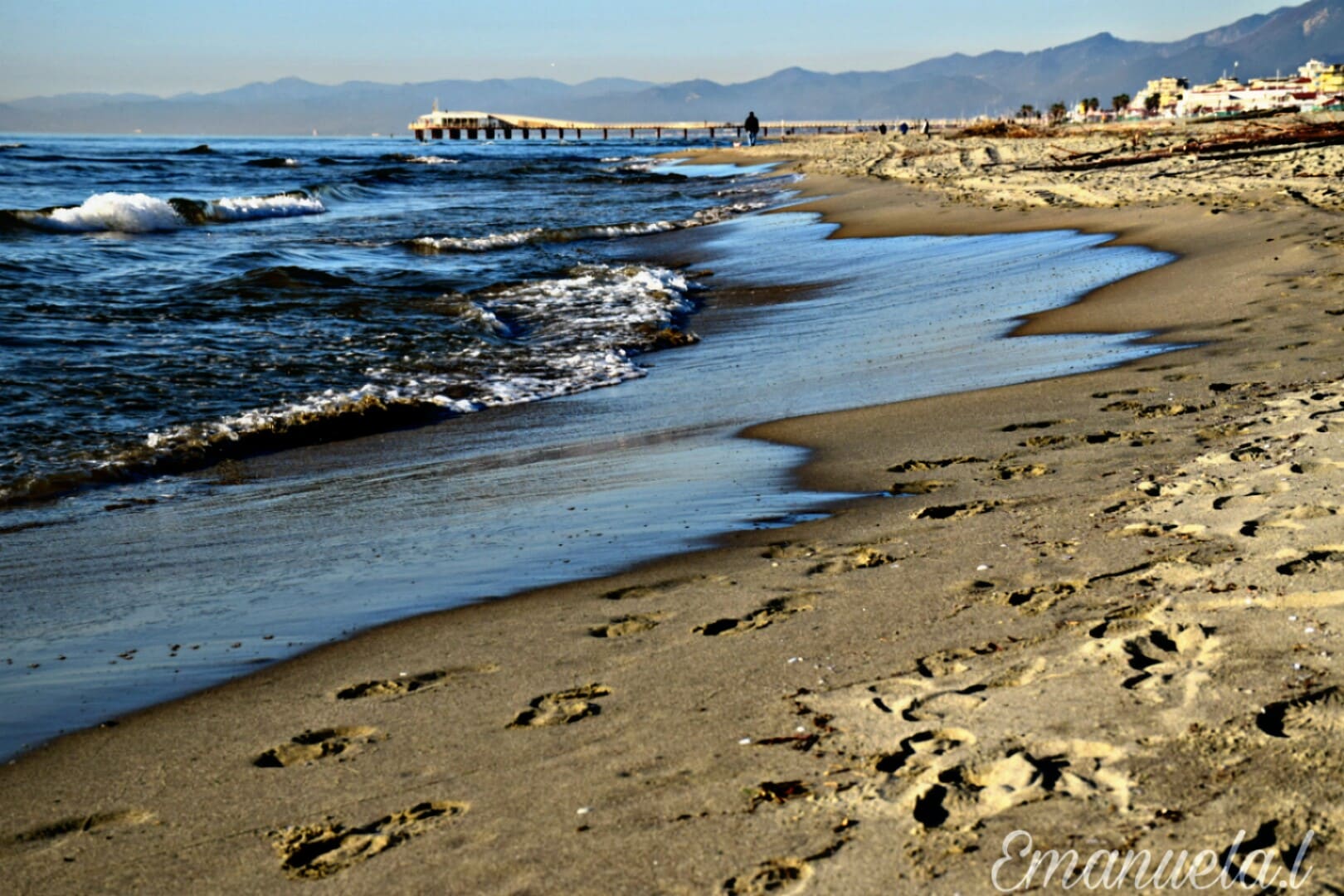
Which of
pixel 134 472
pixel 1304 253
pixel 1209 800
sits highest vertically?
pixel 1304 253

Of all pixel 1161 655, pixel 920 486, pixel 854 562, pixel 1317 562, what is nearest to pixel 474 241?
pixel 920 486

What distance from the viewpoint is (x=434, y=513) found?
17.2ft

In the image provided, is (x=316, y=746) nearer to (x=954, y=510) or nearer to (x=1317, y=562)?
(x=954, y=510)

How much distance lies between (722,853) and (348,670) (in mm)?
1631

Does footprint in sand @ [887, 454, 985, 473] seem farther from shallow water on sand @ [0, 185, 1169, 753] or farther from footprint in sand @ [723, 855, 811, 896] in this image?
footprint in sand @ [723, 855, 811, 896]

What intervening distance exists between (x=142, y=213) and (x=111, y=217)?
58 centimetres

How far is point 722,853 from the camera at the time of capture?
2.25 meters

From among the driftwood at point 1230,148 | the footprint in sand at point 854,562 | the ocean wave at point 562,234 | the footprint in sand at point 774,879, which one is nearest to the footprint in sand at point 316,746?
the footprint in sand at point 774,879

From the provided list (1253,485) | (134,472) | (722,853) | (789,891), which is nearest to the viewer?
(789,891)

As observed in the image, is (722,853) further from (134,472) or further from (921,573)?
(134,472)

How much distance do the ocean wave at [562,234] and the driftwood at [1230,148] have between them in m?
7.76

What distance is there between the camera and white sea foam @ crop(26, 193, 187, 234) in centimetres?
1950

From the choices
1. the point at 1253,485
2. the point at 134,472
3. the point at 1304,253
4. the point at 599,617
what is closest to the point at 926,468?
the point at 1253,485

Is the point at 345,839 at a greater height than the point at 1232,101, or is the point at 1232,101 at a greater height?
the point at 1232,101
